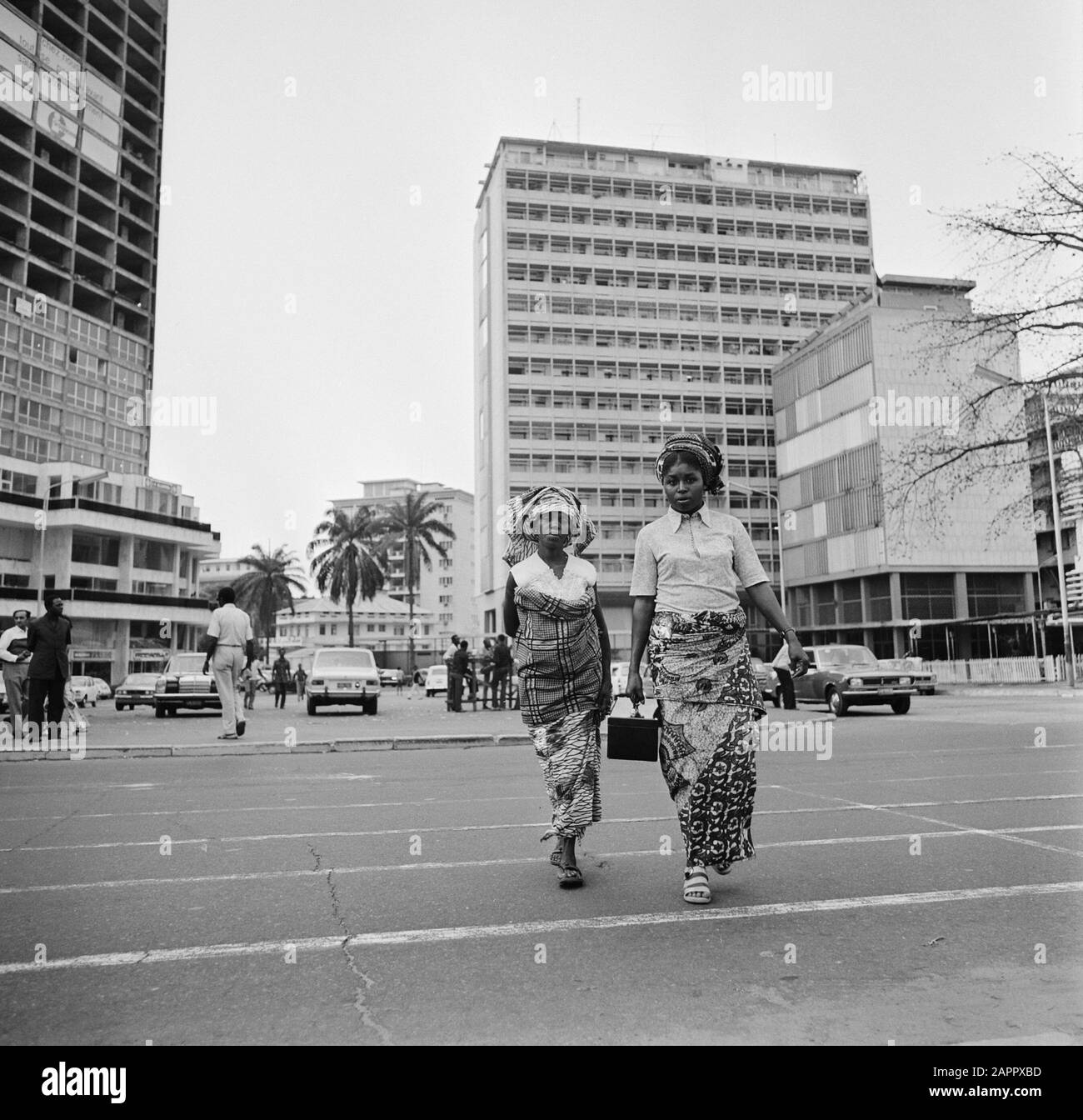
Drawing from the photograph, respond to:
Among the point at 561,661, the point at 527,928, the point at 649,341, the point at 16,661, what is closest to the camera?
the point at 527,928

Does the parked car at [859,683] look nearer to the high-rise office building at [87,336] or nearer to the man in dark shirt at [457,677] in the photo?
the man in dark shirt at [457,677]

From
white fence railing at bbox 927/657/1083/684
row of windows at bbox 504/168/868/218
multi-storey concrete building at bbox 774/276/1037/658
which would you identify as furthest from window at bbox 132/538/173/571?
white fence railing at bbox 927/657/1083/684

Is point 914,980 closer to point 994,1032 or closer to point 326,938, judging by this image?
point 994,1032

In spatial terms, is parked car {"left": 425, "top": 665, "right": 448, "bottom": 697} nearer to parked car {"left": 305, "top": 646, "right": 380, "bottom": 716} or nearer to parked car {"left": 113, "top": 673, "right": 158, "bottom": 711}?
parked car {"left": 113, "top": 673, "right": 158, "bottom": 711}

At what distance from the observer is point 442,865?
16.3 ft

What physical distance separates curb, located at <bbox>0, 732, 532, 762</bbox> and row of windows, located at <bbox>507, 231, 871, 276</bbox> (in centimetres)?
6745

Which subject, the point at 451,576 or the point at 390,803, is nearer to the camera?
the point at 390,803

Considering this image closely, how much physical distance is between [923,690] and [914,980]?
3324cm

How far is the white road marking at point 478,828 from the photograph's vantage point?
5664 millimetres

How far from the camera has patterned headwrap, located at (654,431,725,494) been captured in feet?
15.1

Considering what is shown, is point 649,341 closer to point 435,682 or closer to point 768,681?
point 435,682

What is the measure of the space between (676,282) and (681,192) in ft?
26.0

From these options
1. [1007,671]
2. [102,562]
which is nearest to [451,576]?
[102,562]

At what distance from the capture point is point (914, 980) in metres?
3.04
